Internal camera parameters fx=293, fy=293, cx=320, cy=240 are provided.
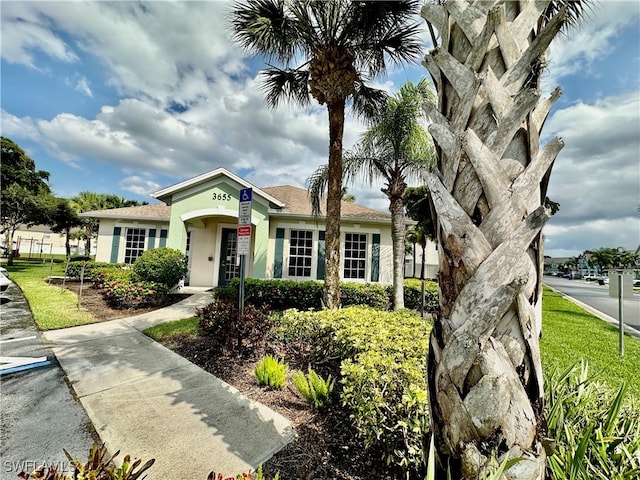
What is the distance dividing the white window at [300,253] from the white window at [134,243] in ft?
26.0

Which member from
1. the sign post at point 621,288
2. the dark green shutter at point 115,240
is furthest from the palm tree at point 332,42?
the dark green shutter at point 115,240

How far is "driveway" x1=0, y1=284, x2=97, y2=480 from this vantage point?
9.45 feet

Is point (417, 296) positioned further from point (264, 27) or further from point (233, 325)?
point (264, 27)

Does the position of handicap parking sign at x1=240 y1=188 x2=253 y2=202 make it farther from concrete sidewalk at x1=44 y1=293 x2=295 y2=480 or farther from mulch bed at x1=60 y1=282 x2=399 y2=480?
concrete sidewalk at x1=44 y1=293 x2=295 y2=480

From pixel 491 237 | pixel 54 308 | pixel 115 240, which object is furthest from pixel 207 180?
pixel 491 237

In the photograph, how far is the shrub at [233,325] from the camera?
543 centimetres

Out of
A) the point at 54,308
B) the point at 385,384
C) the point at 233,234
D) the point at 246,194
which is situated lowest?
the point at 54,308

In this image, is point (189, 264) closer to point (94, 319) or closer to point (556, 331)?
point (94, 319)

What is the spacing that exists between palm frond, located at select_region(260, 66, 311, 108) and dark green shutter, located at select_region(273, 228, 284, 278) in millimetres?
5650

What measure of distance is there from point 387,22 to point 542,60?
7540 millimetres

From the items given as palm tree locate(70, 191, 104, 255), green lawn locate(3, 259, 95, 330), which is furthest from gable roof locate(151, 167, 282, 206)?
palm tree locate(70, 191, 104, 255)

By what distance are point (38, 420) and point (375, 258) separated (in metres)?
11.9

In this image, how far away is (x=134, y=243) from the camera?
15109mm

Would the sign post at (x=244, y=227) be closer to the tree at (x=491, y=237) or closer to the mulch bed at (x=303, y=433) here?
the mulch bed at (x=303, y=433)
